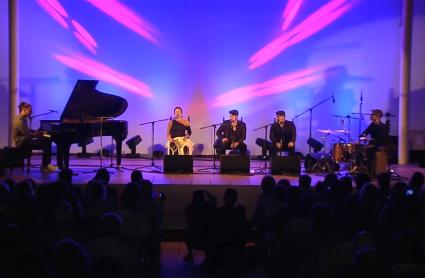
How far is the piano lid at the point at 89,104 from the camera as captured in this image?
10062mm

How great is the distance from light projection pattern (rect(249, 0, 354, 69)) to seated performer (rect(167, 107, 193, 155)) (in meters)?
2.77

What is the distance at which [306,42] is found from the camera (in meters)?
13.4

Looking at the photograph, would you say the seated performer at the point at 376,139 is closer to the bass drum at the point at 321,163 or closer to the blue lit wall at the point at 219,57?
the bass drum at the point at 321,163

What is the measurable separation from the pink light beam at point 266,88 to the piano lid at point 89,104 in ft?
12.4

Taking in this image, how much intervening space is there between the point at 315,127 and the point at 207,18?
3735 millimetres

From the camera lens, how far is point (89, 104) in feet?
33.6

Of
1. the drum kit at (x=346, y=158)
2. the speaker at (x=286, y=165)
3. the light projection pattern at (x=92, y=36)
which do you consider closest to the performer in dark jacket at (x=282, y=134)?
the drum kit at (x=346, y=158)

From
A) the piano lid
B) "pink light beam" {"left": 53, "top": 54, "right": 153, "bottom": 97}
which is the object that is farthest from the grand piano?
"pink light beam" {"left": 53, "top": 54, "right": 153, "bottom": 97}

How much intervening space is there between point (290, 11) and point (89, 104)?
5704 millimetres

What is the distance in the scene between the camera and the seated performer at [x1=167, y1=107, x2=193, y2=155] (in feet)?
37.5

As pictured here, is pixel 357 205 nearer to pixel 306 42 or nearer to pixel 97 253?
pixel 97 253

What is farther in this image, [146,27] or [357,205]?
[146,27]

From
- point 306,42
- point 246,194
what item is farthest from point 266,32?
point 246,194

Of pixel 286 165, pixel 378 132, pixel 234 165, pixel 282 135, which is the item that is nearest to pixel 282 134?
pixel 282 135
